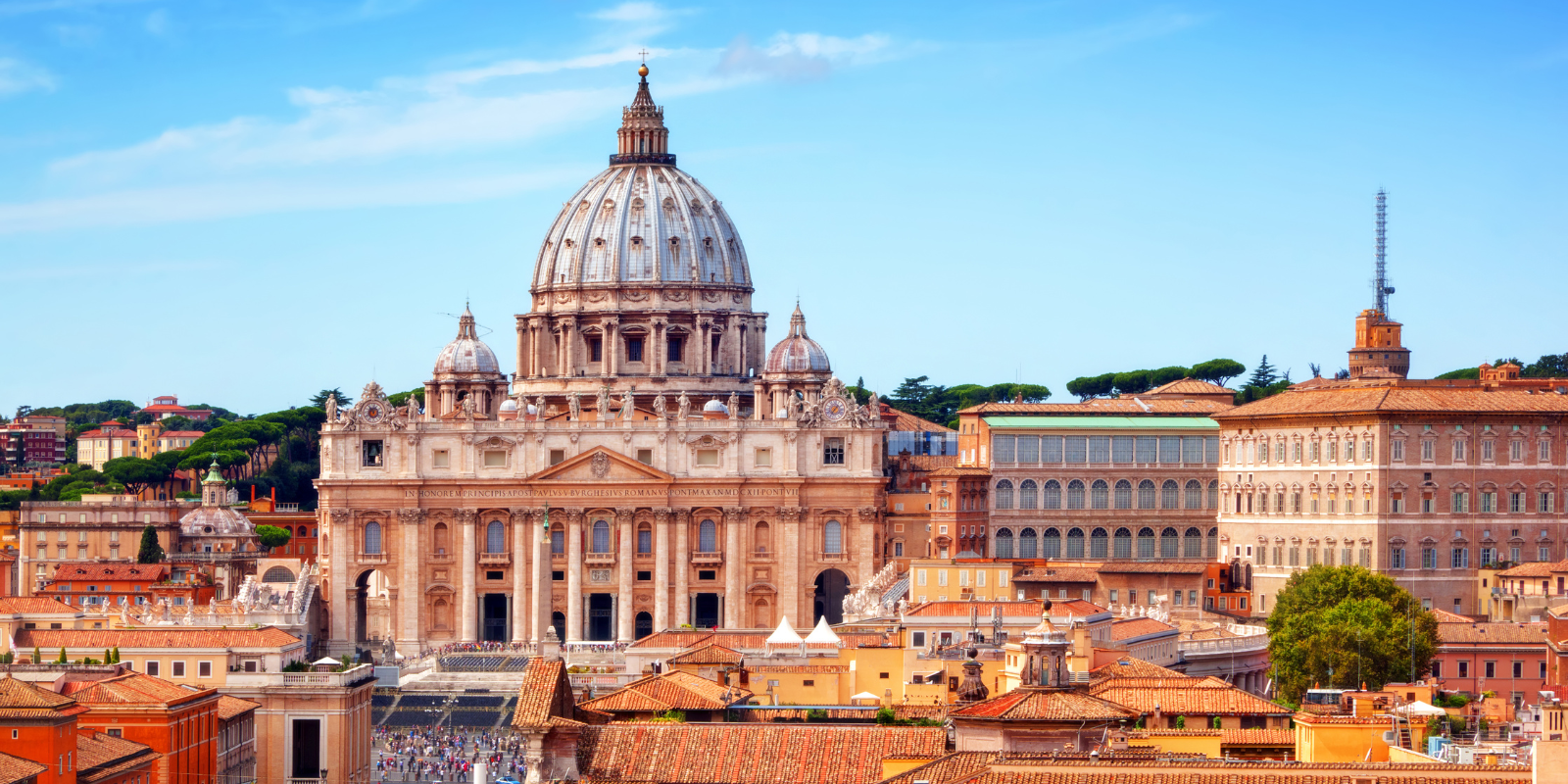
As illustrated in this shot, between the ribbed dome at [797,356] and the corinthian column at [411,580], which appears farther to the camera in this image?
the ribbed dome at [797,356]

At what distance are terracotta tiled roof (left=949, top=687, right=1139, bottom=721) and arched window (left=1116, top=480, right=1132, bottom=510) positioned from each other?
75.6m

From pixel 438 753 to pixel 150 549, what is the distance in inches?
2045

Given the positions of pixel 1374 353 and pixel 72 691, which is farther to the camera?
pixel 1374 353

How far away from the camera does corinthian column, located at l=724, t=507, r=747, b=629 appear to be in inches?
4919

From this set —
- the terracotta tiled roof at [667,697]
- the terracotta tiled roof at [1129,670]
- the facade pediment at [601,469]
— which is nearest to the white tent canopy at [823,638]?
the terracotta tiled roof at [1129,670]

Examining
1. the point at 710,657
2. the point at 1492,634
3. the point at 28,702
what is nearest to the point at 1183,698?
the point at 710,657

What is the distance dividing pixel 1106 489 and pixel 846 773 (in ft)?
250

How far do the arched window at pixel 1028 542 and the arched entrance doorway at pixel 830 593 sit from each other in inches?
350

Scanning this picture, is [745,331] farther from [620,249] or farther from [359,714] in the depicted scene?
[359,714]

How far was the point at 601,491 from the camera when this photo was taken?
125250 millimetres

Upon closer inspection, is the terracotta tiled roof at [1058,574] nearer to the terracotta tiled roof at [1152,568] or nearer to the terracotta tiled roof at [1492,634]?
the terracotta tiled roof at [1152,568]

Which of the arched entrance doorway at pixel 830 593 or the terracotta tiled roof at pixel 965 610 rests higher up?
the terracotta tiled roof at pixel 965 610

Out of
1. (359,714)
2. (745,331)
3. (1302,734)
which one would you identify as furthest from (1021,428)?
(1302,734)

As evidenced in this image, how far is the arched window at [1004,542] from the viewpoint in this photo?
119750 millimetres
